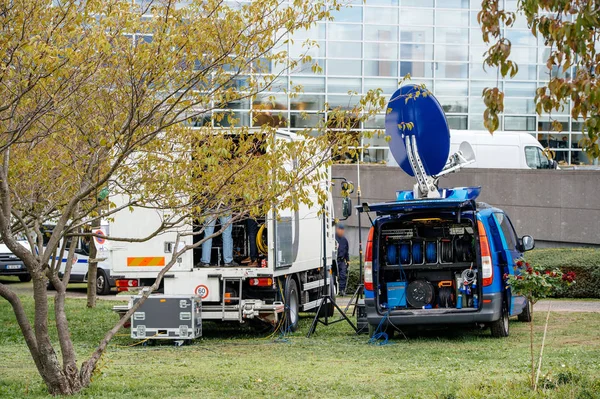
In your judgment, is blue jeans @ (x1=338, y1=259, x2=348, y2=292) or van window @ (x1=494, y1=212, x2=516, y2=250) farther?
blue jeans @ (x1=338, y1=259, x2=348, y2=292)

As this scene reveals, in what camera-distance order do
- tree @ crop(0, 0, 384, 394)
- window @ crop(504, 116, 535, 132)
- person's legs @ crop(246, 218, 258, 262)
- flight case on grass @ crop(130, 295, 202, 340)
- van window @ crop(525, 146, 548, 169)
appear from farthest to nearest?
window @ crop(504, 116, 535, 132) < van window @ crop(525, 146, 548, 169) < person's legs @ crop(246, 218, 258, 262) < flight case on grass @ crop(130, 295, 202, 340) < tree @ crop(0, 0, 384, 394)


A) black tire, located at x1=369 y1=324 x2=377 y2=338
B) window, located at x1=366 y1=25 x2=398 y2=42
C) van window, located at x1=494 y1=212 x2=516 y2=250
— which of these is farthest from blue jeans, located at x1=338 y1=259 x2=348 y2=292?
window, located at x1=366 y1=25 x2=398 y2=42

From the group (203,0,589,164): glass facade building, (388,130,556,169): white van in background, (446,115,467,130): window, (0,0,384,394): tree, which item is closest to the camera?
Result: (0,0,384,394): tree

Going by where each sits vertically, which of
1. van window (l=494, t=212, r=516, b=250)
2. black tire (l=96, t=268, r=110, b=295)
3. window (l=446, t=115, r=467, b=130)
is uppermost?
window (l=446, t=115, r=467, b=130)

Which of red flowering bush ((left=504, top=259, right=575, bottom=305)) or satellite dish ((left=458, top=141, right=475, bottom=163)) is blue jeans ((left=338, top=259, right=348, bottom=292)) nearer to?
satellite dish ((left=458, top=141, right=475, bottom=163))

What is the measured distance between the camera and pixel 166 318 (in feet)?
46.6

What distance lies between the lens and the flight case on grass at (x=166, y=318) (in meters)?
14.2

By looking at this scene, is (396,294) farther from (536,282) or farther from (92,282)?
(92,282)

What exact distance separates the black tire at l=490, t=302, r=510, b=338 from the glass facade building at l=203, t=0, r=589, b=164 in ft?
70.9

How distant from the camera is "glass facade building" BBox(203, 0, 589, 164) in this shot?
36094 mm

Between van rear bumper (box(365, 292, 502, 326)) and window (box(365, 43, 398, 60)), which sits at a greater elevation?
window (box(365, 43, 398, 60))

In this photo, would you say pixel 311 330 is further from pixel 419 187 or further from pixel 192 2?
pixel 192 2

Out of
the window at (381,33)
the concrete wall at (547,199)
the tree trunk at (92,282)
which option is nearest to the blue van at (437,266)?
the tree trunk at (92,282)

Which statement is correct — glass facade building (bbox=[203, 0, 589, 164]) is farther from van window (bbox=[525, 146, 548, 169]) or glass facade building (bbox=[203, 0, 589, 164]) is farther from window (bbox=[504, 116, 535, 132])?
van window (bbox=[525, 146, 548, 169])
